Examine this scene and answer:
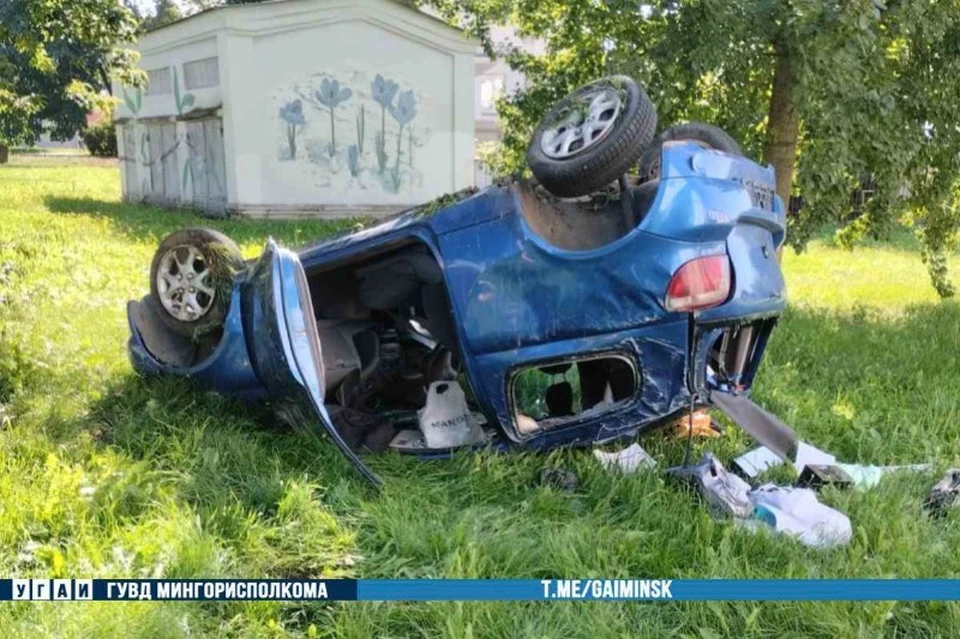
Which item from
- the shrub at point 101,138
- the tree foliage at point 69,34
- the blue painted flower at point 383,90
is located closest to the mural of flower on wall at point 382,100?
the blue painted flower at point 383,90

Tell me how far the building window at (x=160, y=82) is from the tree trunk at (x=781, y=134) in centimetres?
1385

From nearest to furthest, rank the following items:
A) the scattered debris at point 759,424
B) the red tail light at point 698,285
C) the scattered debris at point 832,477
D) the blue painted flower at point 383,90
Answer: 1. the red tail light at point 698,285
2. the scattered debris at point 832,477
3. the scattered debris at point 759,424
4. the blue painted flower at point 383,90

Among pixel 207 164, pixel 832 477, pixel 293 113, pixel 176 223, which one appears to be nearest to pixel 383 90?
pixel 293 113

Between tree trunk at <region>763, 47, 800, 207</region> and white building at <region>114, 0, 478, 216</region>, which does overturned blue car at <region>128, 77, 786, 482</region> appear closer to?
tree trunk at <region>763, 47, 800, 207</region>

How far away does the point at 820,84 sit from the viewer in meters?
6.33

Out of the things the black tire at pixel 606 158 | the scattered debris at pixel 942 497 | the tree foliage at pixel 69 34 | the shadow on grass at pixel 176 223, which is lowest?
the scattered debris at pixel 942 497

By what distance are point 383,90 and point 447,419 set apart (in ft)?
45.1

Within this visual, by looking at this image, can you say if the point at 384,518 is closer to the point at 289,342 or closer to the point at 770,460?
the point at 289,342

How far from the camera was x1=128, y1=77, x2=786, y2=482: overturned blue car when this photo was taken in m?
3.51

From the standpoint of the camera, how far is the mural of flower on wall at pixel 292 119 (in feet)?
53.3

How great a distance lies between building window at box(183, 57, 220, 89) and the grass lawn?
1174cm

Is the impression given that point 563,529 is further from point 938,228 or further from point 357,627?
point 938,228

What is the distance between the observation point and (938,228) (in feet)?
27.8

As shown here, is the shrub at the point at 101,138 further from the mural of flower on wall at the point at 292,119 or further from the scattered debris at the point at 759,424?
the scattered debris at the point at 759,424
